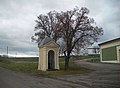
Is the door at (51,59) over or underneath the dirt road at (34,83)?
over

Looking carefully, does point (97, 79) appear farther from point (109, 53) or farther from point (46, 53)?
point (109, 53)

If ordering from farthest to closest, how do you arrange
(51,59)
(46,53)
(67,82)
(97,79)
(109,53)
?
1. (109,53)
2. (51,59)
3. (46,53)
4. (97,79)
5. (67,82)

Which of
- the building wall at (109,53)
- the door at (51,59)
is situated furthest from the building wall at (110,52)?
the door at (51,59)

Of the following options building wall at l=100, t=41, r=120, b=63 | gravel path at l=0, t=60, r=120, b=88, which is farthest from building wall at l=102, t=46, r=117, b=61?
gravel path at l=0, t=60, r=120, b=88

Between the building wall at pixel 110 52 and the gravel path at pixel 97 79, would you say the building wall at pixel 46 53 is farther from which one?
the building wall at pixel 110 52

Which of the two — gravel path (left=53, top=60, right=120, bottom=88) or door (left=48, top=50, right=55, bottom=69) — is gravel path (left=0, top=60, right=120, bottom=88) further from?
door (left=48, top=50, right=55, bottom=69)

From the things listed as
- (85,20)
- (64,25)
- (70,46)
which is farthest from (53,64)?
(85,20)

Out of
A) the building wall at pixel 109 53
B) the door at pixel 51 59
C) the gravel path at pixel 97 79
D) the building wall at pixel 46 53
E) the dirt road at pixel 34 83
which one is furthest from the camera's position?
the building wall at pixel 109 53

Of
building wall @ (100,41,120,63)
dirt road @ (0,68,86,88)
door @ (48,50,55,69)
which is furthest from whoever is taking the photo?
building wall @ (100,41,120,63)

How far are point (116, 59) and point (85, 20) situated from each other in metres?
15.4

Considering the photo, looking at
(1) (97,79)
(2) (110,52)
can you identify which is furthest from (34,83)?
(2) (110,52)

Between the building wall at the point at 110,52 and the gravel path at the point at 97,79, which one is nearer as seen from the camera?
the gravel path at the point at 97,79

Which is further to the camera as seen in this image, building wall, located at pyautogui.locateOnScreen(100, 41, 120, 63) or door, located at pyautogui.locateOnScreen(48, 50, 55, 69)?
building wall, located at pyautogui.locateOnScreen(100, 41, 120, 63)

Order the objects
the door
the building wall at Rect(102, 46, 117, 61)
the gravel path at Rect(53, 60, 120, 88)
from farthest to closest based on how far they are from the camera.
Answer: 1. the building wall at Rect(102, 46, 117, 61)
2. the door
3. the gravel path at Rect(53, 60, 120, 88)
